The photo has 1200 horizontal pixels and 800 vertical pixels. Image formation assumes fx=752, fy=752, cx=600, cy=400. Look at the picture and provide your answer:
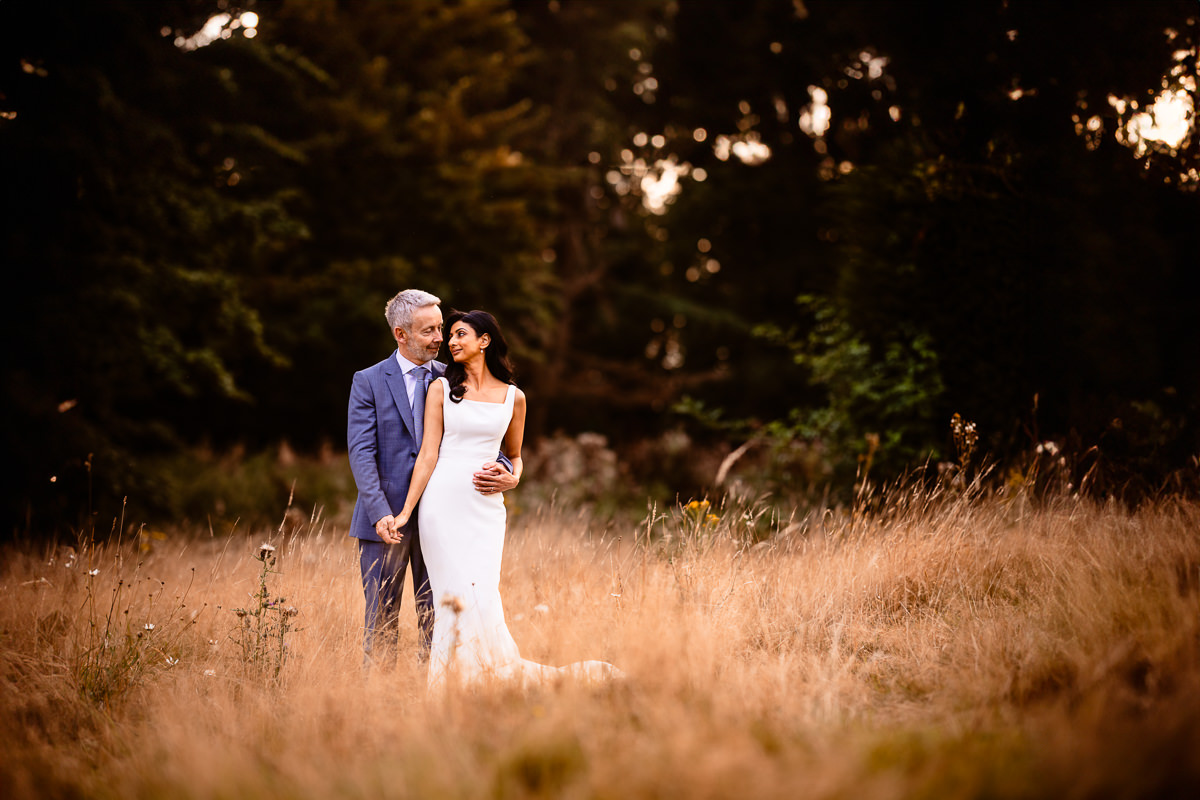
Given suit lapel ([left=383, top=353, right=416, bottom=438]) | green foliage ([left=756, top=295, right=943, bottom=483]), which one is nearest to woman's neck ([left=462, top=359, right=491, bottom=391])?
suit lapel ([left=383, top=353, right=416, bottom=438])

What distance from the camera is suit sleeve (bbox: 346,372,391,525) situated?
3.89 m

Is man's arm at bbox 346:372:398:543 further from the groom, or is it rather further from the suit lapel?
the suit lapel

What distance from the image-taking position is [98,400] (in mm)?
8477

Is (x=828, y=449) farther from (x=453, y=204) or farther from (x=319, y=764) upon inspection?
(x=453, y=204)

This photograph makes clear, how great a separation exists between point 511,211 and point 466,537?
12089mm

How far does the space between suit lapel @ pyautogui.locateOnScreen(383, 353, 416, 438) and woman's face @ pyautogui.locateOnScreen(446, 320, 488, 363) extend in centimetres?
32

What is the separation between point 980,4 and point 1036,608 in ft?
18.2

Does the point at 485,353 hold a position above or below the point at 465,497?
above

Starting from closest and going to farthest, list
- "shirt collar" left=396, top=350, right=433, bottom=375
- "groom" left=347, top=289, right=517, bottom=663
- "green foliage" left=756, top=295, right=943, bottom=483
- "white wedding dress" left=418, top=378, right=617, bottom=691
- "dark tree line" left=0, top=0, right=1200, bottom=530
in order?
"white wedding dress" left=418, top=378, right=617, bottom=691 → "groom" left=347, top=289, right=517, bottom=663 → "shirt collar" left=396, top=350, right=433, bottom=375 → "dark tree line" left=0, top=0, right=1200, bottom=530 → "green foliage" left=756, top=295, right=943, bottom=483

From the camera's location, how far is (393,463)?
13.4 feet

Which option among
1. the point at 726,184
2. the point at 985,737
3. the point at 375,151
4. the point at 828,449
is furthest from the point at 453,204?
the point at 985,737

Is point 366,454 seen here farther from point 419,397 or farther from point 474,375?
point 474,375

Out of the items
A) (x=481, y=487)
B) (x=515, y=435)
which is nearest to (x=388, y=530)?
(x=481, y=487)

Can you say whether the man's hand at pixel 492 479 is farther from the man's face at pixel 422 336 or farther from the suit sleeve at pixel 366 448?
the man's face at pixel 422 336
